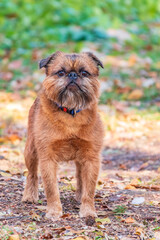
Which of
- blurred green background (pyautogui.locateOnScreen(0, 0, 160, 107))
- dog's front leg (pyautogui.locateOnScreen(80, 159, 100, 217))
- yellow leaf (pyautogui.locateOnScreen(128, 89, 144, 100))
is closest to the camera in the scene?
dog's front leg (pyautogui.locateOnScreen(80, 159, 100, 217))

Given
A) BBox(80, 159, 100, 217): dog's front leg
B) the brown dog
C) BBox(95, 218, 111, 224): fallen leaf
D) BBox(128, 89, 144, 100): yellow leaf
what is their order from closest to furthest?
BBox(95, 218, 111, 224): fallen leaf
the brown dog
BBox(80, 159, 100, 217): dog's front leg
BBox(128, 89, 144, 100): yellow leaf

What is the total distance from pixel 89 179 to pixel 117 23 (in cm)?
1176

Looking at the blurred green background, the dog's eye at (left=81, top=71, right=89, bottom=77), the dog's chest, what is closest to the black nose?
the dog's eye at (left=81, top=71, right=89, bottom=77)

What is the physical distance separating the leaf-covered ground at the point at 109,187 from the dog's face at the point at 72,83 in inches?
40.7

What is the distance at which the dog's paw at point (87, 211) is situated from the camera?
13.7 feet

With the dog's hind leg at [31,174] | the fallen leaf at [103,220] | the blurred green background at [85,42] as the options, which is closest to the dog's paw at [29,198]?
the dog's hind leg at [31,174]

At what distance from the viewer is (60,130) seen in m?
4.15

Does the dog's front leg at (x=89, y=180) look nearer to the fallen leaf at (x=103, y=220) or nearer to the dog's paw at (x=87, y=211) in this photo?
the dog's paw at (x=87, y=211)

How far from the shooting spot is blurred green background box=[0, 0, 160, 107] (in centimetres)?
1056

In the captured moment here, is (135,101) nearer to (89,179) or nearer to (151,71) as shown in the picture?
(151,71)

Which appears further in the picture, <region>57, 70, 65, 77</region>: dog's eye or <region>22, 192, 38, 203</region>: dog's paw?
<region>22, 192, 38, 203</region>: dog's paw

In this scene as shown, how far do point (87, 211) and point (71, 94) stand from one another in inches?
42.1

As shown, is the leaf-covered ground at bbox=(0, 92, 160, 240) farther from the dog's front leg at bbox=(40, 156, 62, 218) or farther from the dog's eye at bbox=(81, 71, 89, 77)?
the dog's eye at bbox=(81, 71, 89, 77)

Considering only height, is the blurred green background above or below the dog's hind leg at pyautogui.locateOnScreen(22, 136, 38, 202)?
above
